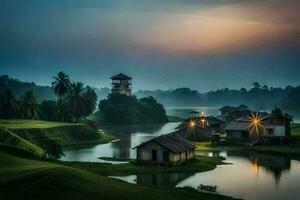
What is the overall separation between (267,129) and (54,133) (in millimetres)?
49348

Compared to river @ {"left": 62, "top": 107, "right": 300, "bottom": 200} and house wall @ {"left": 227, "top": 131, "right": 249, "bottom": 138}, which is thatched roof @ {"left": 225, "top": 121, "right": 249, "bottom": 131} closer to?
house wall @ {"left": 227, "top": 131, "right": 249, "bottom": 138}

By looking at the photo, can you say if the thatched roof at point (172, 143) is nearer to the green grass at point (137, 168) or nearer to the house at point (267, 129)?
the green grass at point (137, 168)

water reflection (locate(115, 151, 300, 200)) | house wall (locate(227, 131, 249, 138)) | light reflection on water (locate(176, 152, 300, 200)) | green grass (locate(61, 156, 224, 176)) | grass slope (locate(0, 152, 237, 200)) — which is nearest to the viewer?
grass slope (locate(0, 152, 237, 200))

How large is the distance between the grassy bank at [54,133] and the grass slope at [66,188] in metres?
51.7

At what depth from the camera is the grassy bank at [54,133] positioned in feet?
342

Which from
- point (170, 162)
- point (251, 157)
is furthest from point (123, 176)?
point (251, 157)

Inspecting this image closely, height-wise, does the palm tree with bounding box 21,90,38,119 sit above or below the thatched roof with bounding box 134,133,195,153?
above

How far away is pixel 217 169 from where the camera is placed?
241ft

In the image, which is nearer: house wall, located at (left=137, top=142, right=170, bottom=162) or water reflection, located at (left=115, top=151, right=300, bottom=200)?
water reflection, located at (left=115, top=151, right=300, bottom=200)

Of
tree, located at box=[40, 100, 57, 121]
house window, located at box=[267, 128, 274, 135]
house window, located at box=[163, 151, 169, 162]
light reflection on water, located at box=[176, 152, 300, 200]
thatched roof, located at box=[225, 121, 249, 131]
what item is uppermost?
tree, located at box=[40, 100, 57, 121]

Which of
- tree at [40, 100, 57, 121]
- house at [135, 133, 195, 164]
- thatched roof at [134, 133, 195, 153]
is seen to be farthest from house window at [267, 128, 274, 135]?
tree at [40, 100, 57, 121]

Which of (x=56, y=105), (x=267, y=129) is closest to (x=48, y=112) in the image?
(x=56, y=105)

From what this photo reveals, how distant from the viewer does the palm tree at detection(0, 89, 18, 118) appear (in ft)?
440

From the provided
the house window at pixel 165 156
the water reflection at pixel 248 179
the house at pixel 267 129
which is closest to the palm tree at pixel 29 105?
the house at pixel 267 129
